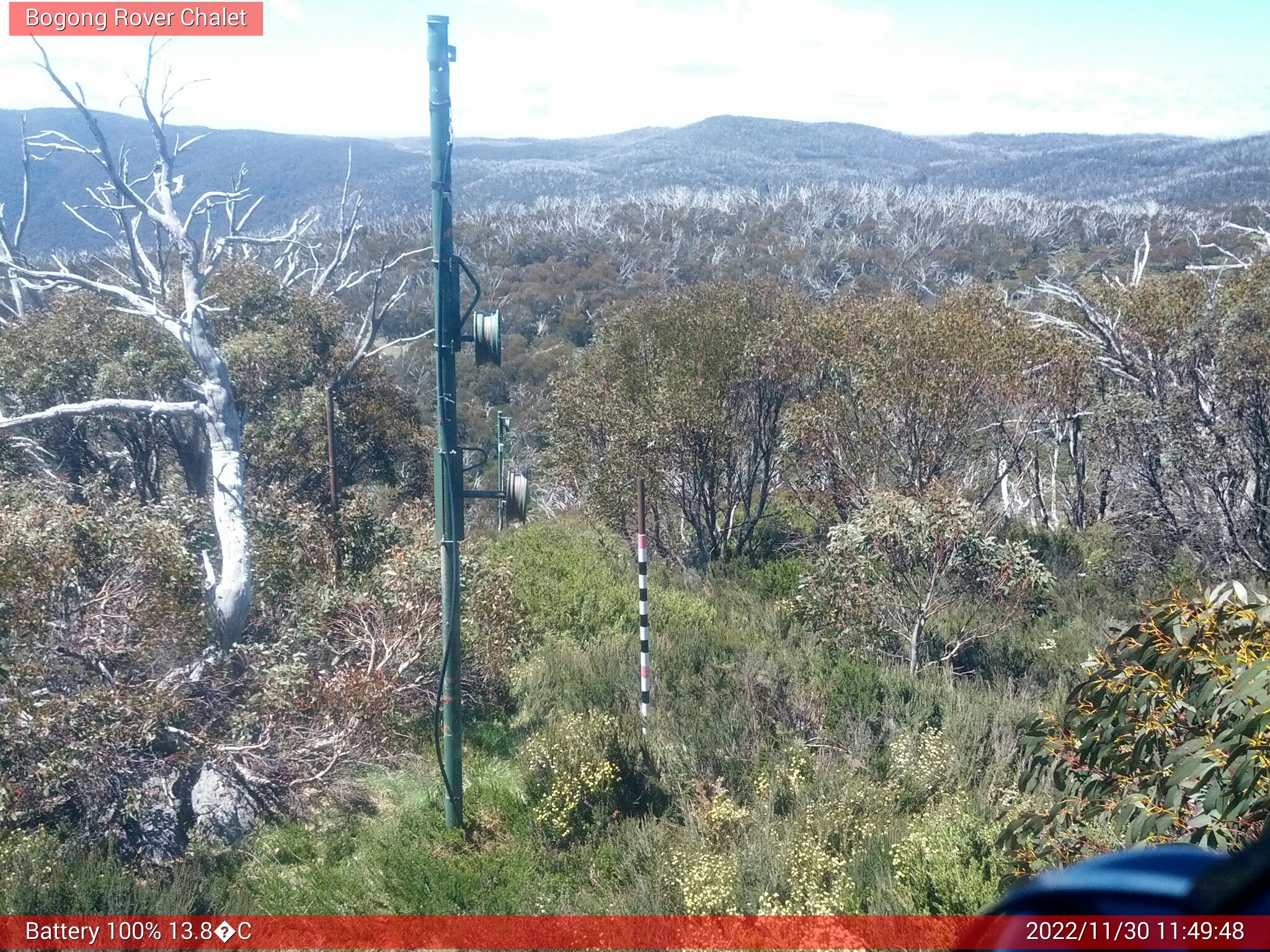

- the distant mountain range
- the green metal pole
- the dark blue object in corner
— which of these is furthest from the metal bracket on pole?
the distant mountain range

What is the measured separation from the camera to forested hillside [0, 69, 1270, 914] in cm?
429

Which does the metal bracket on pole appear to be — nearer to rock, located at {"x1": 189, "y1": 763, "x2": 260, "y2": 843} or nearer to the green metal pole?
the green metal pole

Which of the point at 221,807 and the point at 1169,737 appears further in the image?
the point at 221,807

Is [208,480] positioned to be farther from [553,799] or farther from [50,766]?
[553,799]

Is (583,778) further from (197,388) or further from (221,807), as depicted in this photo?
(197,388)

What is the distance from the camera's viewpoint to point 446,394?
5.05m

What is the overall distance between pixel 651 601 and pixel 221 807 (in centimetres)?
507

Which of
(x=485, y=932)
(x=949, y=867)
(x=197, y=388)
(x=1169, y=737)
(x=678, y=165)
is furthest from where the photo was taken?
(x=678, y=165)

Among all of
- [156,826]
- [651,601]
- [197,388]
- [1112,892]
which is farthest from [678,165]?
[1112,892]

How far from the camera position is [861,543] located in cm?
851

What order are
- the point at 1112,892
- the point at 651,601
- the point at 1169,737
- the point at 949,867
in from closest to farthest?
the point at 1112,892 < the point at 1169,737 < the point at 949,867 < the point at 651,601

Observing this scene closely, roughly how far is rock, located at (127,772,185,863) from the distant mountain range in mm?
43335

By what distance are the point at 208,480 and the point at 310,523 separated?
370cm

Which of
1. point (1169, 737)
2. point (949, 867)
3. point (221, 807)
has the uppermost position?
point (1169, 737)
